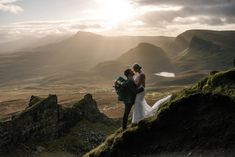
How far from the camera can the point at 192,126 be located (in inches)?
943

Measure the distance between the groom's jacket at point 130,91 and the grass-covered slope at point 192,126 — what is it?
7.60 feet

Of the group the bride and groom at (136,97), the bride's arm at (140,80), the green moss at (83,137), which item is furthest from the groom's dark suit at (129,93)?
the green moss at (83,137)

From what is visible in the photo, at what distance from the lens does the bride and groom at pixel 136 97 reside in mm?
29141

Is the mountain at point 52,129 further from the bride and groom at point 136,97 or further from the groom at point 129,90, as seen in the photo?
the groom at point 129,90

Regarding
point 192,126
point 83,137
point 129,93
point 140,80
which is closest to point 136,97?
point 129,93

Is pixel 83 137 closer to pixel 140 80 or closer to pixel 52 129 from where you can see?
pixel 52 129

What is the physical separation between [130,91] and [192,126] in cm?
668

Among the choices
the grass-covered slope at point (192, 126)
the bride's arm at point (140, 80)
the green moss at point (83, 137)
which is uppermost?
the bride's arm at point (140, 80)

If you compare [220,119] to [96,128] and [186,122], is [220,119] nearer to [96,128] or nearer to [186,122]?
[186,122]

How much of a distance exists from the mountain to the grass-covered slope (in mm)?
20540

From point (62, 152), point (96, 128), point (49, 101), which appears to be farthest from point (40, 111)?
point (96, 128)

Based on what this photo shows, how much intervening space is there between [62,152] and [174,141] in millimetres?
25759

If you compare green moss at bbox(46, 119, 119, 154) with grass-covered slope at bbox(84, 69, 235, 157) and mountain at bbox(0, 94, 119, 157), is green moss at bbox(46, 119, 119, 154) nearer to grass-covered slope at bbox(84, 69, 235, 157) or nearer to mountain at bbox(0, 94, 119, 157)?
mountain at bbox(0, 94, 119, 157)

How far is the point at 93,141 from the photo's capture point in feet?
173
